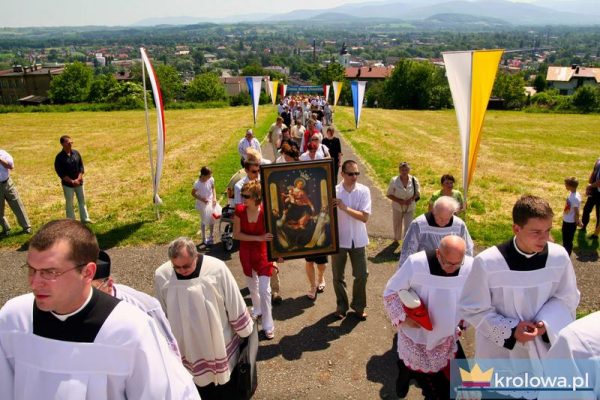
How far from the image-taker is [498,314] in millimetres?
3312

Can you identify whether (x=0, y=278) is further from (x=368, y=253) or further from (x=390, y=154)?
(x=390, y=154)

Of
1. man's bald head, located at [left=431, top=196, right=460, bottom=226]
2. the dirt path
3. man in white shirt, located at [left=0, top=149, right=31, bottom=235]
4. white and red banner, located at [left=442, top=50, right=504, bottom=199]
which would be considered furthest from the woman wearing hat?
man in white shirt, located at [left=0, top=149, right=31, bottom=235]

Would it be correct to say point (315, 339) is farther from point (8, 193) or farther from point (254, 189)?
point (8, 193)

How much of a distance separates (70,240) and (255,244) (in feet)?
10.9

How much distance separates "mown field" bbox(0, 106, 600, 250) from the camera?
34.0ft

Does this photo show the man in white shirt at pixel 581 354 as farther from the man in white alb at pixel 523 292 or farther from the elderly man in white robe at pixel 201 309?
the elderly man in white robe at pixel 201 309

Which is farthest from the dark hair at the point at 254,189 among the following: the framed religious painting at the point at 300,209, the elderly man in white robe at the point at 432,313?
the elderly man in white robe at the point at 432,313

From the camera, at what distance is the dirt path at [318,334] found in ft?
15.4

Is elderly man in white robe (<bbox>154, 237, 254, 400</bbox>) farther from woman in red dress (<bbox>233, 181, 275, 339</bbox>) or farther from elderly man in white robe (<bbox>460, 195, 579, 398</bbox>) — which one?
elderly man in white robe (<bbox>460, 195, 579, 398</bbox>)

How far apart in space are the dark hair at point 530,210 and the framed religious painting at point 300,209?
91.4 inches

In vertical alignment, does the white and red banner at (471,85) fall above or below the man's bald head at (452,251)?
above

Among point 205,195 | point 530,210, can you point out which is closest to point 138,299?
point 530,210

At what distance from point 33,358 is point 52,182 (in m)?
15.3

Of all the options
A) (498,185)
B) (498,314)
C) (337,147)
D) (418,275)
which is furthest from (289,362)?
(498,185)
